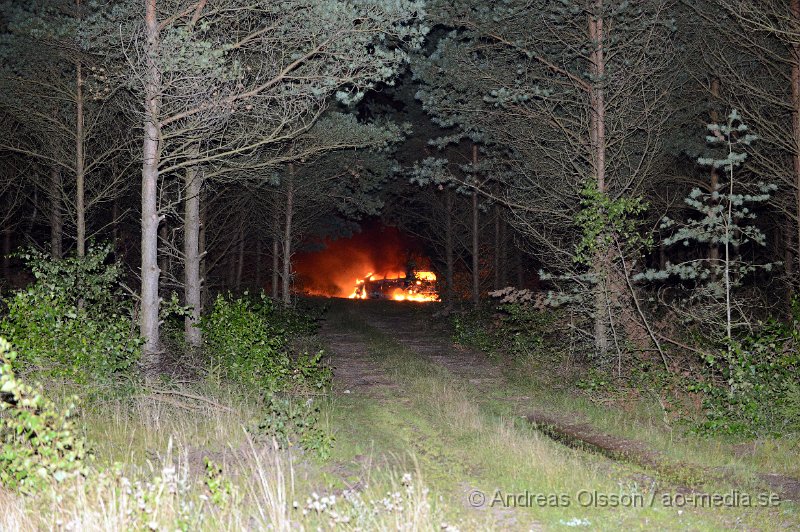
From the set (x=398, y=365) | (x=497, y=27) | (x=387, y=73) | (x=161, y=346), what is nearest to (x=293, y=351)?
(x=398, y=365)

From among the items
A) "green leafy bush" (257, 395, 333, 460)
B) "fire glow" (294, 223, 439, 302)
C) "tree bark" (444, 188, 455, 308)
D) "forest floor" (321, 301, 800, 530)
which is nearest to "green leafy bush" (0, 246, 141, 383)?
"green leafy bush" (257, 395, 333, 460)

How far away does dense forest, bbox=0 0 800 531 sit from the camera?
5867mm

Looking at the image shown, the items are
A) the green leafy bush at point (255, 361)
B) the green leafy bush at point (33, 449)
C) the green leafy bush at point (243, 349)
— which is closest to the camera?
the green leafy bush at point (33, 449)

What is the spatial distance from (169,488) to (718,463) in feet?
18.3

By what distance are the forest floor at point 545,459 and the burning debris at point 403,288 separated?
23001 millimetres

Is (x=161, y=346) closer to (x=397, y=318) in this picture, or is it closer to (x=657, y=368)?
(x=657, y=368)

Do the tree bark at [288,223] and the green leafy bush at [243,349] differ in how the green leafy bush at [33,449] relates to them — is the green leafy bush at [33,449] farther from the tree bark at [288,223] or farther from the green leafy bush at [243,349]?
the tree bark at [288,223]

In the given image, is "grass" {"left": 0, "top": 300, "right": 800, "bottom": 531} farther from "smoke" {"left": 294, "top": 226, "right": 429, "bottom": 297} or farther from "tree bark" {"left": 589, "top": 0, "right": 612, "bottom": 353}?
"smoke" {"left": 294, "top": 226, "right": 429, "bottom": 297}

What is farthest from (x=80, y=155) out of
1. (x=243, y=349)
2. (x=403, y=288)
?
(x=403, y=288)

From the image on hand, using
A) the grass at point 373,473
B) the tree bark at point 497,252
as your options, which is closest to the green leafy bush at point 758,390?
the grass at point 373,473

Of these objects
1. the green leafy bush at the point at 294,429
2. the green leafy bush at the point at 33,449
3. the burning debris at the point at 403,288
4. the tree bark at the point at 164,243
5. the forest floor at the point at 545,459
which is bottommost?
the forest floor at the point at 545,459

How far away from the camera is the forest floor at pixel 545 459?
5.87 metres

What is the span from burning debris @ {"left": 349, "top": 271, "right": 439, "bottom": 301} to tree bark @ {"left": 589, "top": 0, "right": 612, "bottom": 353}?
70.1ft

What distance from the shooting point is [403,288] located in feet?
133
